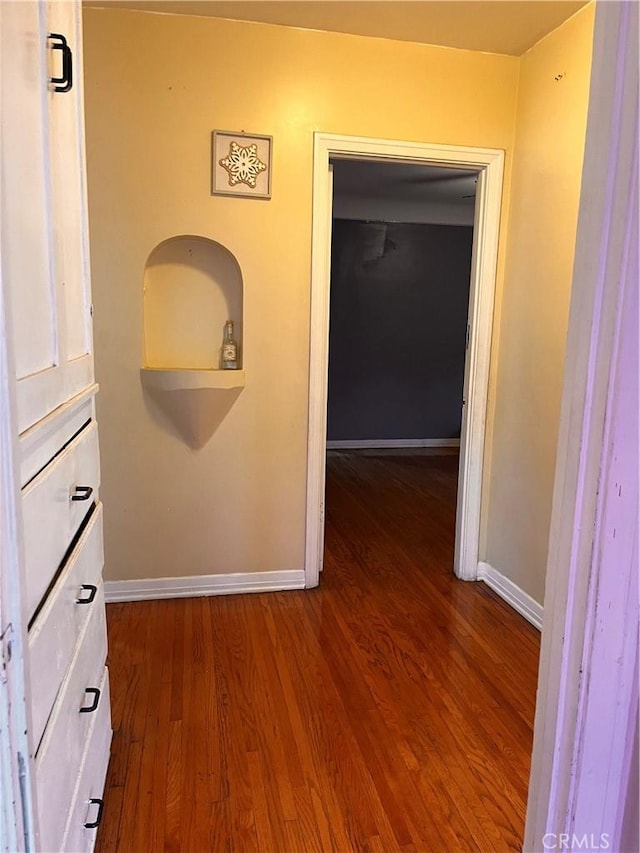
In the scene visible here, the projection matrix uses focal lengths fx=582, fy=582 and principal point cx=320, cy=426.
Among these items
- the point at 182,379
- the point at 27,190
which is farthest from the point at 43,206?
the point at 182,379

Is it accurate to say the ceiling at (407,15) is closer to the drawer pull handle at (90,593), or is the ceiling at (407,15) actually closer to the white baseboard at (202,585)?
the drawer pull handle at (90,593)

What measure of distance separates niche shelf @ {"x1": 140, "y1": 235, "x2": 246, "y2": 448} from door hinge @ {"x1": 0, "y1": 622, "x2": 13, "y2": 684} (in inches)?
71.5

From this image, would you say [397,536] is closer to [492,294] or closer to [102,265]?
[492,294]

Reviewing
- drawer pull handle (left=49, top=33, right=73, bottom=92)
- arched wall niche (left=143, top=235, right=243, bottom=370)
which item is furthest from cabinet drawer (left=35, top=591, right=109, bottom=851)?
arched wall niche (left=143, top=235, right=243, bottom=370)

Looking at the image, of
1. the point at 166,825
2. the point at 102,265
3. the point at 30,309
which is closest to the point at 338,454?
the point at 102,265

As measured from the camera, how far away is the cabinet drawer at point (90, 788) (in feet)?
3.76

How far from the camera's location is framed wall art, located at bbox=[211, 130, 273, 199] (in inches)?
95.1

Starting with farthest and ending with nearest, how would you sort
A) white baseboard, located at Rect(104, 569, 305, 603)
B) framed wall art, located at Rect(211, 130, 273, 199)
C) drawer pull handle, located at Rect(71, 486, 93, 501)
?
white baseboard, located at Rect(104, 569, 305, 603)
framed wall art, located at Rect(211, 130, 273, 199)
drawer pull handle, located at Rect(71, 486, 93, 501)

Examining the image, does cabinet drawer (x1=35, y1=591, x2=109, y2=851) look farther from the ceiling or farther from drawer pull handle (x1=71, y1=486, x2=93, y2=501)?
the ceiling

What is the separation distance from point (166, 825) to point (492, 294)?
7.88 feet

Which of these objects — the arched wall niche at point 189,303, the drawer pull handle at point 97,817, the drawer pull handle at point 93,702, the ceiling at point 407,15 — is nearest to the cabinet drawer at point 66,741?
the drawer pull handle at point 93,702

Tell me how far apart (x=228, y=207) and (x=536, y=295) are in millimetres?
1371

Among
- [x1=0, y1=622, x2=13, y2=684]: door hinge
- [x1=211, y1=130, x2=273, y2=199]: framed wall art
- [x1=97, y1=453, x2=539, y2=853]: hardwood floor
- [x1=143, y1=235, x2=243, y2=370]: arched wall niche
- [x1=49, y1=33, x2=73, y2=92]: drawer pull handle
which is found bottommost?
[x1=97, y1=453, x2=539, y2=853]: hardwood floor

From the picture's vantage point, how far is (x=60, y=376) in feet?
3.60
